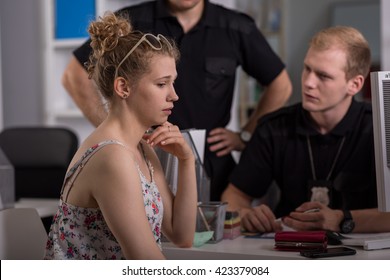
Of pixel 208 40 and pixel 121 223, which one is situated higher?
pixel 208 40

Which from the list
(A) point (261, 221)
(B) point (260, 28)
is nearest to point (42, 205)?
(A) point (261, 221)

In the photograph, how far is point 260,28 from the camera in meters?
5.89

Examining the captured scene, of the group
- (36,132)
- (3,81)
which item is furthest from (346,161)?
(3,81)

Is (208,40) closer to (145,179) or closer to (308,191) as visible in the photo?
(308,191)

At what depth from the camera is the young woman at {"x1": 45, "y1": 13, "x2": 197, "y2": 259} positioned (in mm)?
1293

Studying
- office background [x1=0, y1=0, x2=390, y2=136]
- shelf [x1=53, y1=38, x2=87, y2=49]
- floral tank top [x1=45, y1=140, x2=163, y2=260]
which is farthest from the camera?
office background [x1=0, y1=0, x2=390, y2=136]

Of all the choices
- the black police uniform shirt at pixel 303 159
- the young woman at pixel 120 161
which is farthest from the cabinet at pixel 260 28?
the young woman at pixel 120 161

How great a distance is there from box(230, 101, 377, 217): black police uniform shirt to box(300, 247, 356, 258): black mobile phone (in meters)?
0.50

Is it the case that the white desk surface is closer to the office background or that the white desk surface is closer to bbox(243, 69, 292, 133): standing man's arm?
bbox(243, 69, 292, 133): standing man's arm

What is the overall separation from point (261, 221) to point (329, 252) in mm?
353

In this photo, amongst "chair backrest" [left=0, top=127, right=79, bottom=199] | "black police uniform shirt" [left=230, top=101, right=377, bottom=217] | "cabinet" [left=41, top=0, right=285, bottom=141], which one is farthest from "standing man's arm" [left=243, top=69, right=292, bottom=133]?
"cabinet" [left=41, top=0, right=285, bottom=141]

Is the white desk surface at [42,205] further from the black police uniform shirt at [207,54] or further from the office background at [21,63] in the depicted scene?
the office background at [21,63]

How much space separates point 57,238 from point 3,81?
10.3ft

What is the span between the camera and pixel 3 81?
435 cm
